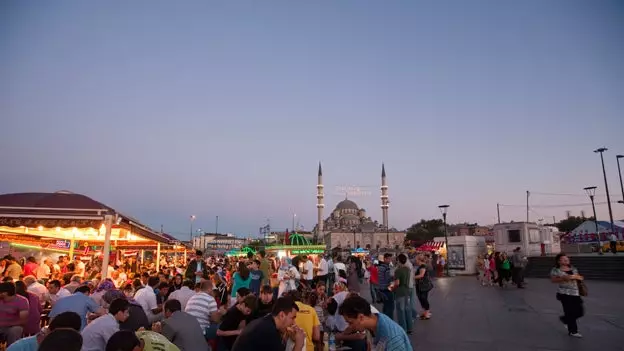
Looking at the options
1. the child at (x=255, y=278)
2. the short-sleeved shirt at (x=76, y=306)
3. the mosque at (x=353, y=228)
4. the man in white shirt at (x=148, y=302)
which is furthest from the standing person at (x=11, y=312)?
the mosque at (x=353, y=228)

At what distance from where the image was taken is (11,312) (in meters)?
5.93

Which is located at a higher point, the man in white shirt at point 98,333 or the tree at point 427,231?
the tree at point 427,231

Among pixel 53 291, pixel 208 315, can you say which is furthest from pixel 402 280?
pixel 53 291

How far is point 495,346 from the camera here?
284 inches

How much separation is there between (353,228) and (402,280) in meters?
99.7

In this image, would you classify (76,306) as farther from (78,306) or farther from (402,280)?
(402,280)

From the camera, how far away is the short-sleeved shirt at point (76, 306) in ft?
19.6

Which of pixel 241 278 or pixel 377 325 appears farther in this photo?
pixel 241 278

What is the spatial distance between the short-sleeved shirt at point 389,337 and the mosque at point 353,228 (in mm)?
90596

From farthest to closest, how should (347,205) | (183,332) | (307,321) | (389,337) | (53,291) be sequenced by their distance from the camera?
(347,205)
(53,291)
(307,321)
(183,332)
(389,337)

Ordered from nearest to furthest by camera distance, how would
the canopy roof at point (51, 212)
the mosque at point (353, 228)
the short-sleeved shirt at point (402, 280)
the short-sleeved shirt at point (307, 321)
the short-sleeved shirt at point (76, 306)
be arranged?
the short-sleeved shirt at point (307, 321) → the short-sleeved shirt at point (76, 306) → the short-sleeved shirt at point (402, 280) → the canopy roof at point (51, 212) → the mosque at point (353, 228)

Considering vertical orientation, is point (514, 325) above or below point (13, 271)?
below

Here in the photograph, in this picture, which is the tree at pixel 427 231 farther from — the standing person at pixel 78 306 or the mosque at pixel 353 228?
the standing person at pixel 78 306

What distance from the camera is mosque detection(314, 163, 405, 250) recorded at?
102062 mm
